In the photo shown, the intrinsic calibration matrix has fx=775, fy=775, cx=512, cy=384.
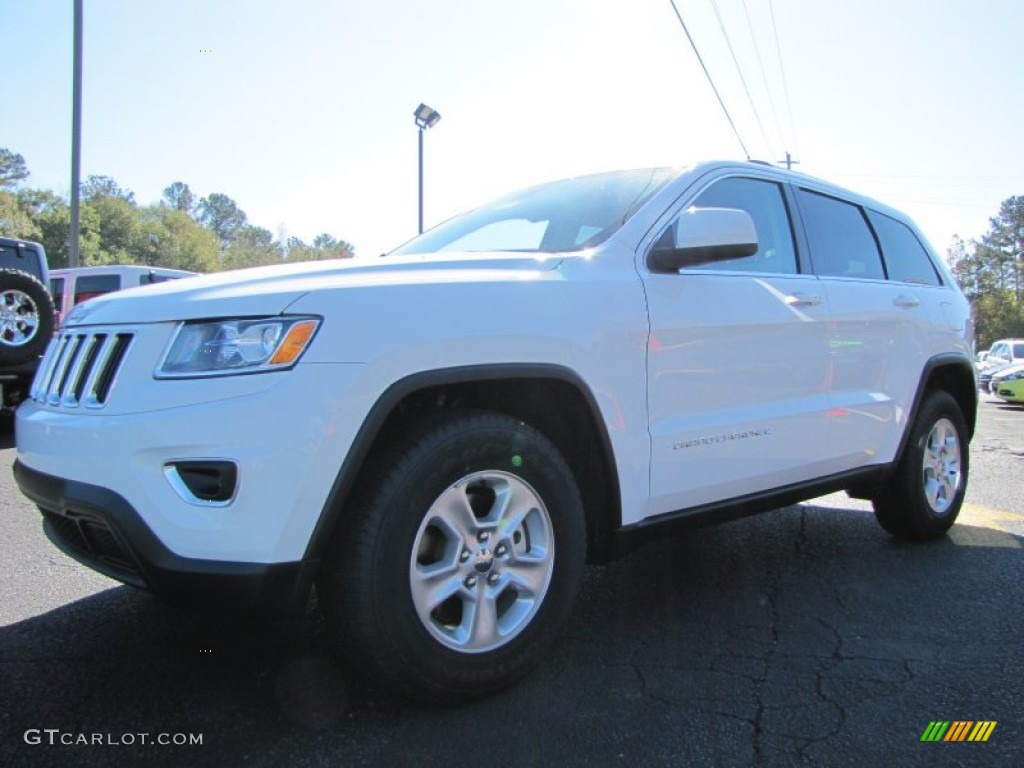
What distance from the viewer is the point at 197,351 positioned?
2.05 meters

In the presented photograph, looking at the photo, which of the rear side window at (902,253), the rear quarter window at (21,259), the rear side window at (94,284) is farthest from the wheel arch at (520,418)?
the rear side window at (94,284)

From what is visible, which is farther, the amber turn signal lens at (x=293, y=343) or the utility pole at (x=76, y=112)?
the utility pole at (x=76, y=112)

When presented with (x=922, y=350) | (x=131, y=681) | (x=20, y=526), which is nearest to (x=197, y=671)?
(x=131, y=681)

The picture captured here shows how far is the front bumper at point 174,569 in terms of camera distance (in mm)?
1927

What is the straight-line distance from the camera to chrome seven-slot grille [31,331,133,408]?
216 centimetres

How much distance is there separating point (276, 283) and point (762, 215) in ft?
7.65

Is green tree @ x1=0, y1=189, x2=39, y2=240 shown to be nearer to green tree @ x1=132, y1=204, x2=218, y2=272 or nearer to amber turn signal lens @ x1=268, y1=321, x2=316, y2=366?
green tree @ x1=132, y1=204, x2=218, y2=272

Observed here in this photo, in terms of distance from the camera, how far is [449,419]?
2.28 meters

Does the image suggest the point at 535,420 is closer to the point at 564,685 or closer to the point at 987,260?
the point at 564,685

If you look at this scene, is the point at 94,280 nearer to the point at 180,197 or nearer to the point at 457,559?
the point at 457,559

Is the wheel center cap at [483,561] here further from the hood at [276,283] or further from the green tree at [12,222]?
the green tree at [12,222]

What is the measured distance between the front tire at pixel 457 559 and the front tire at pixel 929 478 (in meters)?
2.49

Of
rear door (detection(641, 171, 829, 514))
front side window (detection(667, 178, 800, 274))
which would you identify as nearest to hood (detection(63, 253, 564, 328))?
rear door (detection(641, 171, 829, 514))

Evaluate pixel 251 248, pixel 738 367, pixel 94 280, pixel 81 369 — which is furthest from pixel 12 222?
pixel 251 248
